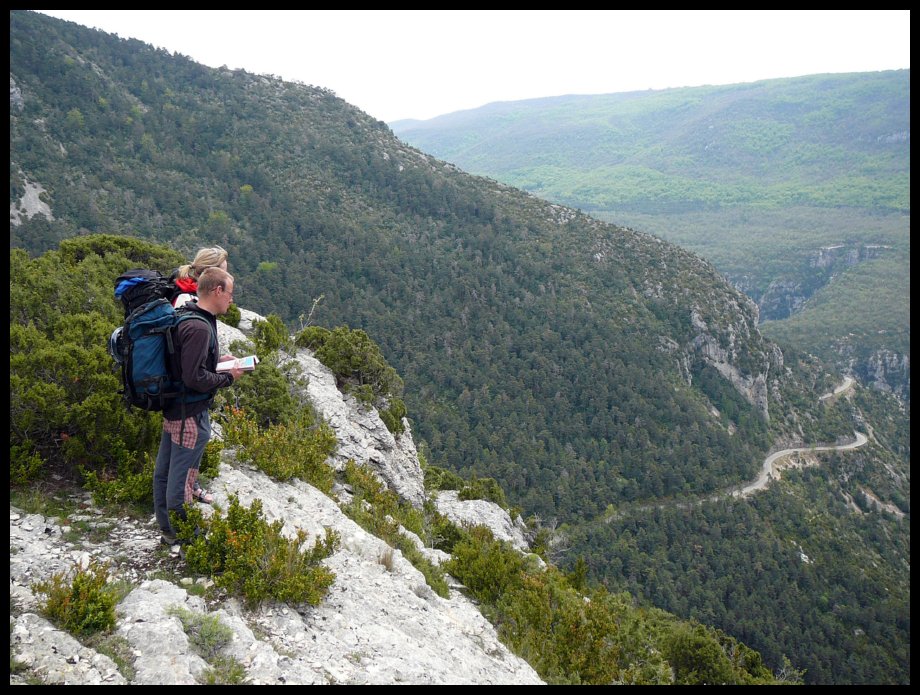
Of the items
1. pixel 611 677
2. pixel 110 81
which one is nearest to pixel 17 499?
pixel 611 677

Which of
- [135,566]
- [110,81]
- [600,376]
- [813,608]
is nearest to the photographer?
[135,566]

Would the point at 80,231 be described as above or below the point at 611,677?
above

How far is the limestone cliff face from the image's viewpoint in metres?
3.58

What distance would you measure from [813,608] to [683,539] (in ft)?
40.9

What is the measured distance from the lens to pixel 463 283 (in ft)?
202

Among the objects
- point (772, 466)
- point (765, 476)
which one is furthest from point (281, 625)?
point (772, 466)

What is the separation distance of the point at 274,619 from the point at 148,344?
2617 millimetres

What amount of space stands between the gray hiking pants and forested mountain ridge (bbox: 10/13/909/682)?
41.8 m

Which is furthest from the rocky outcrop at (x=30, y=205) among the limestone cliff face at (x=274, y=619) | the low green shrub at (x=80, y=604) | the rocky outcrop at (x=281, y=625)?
the low green shrub at (x=80, y=604)

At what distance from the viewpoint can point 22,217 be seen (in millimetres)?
36906

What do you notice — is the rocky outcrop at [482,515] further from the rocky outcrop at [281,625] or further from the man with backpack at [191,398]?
the man with backpack at [191,398]

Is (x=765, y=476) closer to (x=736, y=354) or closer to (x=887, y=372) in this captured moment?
(x=736, y=354)

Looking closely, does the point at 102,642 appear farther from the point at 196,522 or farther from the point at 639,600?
the point at 639,600

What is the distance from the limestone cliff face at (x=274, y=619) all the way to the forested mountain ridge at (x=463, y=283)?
40342 mm
